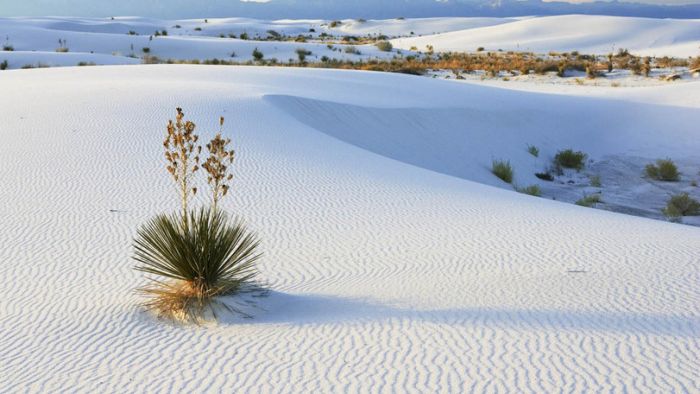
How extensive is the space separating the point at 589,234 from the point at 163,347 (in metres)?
4.73

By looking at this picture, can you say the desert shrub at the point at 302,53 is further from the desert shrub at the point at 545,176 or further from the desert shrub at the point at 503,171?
the desert shrub at the point at 503,171

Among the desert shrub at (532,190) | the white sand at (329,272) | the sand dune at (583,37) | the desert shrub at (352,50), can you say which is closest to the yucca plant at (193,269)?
the white sand at (329,272)

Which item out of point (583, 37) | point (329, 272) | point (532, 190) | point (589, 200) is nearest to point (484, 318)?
point (329, 272)

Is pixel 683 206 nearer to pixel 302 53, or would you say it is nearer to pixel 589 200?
pixel 589 200

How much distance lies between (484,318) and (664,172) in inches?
448

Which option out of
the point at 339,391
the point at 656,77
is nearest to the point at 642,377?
the point at 339,391

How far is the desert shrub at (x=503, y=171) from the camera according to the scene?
47.0 feet

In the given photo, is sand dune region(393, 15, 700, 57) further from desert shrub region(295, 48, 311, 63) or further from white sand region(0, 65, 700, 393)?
white sand region(0, 65, 700, 393)

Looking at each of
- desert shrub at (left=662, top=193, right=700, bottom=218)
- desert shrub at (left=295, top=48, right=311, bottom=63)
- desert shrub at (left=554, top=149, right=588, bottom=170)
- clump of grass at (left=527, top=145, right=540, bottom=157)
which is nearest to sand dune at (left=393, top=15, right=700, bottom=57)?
desert shrub at (left=295, top=48, right=311, bottom=63)

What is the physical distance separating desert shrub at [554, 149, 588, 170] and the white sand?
273 centimetres

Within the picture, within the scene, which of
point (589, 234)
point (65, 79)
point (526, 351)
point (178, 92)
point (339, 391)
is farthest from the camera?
point (65, 79)

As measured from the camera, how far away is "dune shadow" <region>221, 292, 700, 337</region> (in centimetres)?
481

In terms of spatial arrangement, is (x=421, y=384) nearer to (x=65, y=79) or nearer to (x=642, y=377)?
(x=642, y=377)

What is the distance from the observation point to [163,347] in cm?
470
